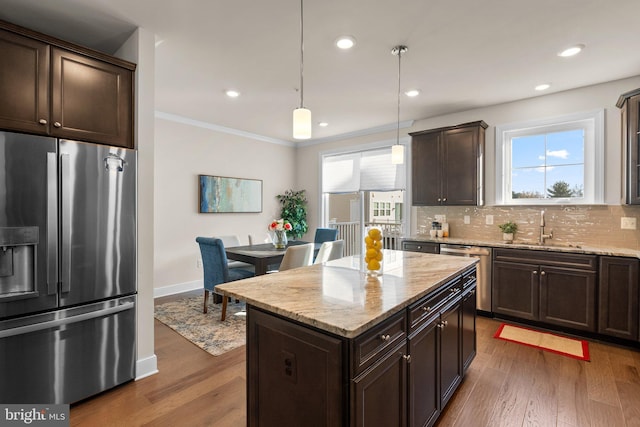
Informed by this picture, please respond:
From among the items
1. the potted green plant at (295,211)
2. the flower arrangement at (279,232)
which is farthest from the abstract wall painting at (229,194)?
the flower arrangement at (279,232)

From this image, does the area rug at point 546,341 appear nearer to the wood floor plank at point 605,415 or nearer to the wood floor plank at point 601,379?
the wood floor plank at point 601,379

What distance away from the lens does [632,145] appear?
117 inches

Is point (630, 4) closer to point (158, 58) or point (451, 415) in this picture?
point (451, 415)

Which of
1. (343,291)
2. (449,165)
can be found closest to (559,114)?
(449,165)

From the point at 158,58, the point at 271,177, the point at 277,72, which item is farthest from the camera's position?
the point at 271,177

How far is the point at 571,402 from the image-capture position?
7.03 feet

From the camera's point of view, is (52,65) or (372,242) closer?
(372,242)

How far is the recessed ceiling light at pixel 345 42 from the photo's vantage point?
8.26 ft

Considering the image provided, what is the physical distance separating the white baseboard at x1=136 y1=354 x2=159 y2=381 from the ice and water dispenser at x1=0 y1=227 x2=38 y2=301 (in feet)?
3.00

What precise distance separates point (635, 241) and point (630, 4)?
234 centimetres

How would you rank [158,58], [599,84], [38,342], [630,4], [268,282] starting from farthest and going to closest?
[599,84] → [158,58] → [630,4] → [38,342] → [268,282]

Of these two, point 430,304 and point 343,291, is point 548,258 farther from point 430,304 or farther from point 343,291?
point 343,291

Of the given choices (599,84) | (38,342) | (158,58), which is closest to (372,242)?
(38,342)

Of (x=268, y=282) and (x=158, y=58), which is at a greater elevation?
(x=158, y=58)
